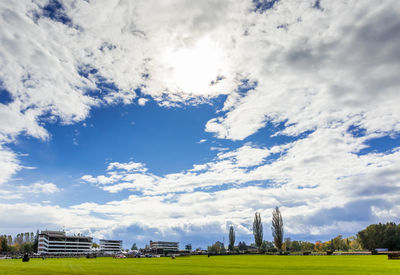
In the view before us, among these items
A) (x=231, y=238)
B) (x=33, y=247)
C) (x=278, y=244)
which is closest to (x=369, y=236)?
(x=278, y=244)

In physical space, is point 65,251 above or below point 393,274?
below

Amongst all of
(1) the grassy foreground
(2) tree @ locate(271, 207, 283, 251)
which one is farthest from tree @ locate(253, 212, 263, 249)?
(1) the grassy foreground

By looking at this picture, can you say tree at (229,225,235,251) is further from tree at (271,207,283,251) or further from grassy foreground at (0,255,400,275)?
grassy foreground at (0,255,400,275)

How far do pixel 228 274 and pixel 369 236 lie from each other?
461 ft

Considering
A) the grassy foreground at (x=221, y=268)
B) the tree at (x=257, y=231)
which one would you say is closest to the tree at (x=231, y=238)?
the tree at (x=257, y=231)

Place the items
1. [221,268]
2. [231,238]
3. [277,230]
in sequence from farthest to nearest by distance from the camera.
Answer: [231,238], [277,230], [221,268]

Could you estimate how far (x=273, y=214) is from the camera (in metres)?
145

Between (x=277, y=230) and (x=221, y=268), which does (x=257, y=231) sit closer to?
(x=277, y=230)

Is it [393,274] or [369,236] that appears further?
[369,236]

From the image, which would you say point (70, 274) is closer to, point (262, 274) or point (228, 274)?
point (228, 274)

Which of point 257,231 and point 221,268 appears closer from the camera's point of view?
point 221,268

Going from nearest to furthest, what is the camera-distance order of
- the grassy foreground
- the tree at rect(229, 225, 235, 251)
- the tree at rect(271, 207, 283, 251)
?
the grassy foreground
the tree at rect(271, 207, 283, 251)
the tree at rect(229, 225, 235, 251)

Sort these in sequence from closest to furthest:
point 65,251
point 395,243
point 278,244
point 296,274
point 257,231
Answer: point 296,274 → point 395,243 → point 278,244 → point 257,231 → point 65,251

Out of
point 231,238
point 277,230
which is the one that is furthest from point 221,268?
point 231,238
